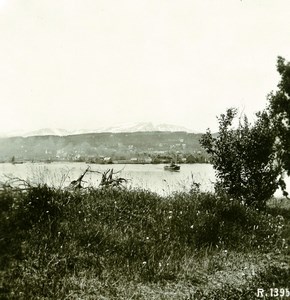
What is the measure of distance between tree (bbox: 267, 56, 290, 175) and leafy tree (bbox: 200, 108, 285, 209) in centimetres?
68

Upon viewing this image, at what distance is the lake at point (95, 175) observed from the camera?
11766 millimetres

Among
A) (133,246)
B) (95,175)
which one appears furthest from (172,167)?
(133,246)

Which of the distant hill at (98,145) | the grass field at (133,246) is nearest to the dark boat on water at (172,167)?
the distant hill at (98,145)

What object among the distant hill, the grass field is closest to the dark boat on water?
the distant hill

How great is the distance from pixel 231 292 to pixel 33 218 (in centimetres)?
506

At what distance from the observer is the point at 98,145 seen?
17078 millimetres

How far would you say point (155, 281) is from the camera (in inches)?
285

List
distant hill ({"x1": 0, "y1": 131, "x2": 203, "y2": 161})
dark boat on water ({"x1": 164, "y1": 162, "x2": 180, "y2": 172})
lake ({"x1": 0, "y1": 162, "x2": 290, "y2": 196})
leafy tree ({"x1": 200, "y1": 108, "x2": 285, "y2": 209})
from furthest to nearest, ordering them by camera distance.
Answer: dark boat on water ({"x1": 164, "y1": 162, "x2": 180, "y2": 172}) < leafy tree ({"x1": 200, "y1": 108, "x2": 285, "y2": 209}) < distant hill ({"x1": 0, "y1": 131, "x2": 203, "y2": 161}) < lake ({"x1": 0, "y1": 162, "x2": 290, "y2": 196})

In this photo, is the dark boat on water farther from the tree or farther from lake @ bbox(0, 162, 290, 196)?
the tree

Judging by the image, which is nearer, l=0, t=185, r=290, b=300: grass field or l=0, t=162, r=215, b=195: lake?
l=0, t=185, r=290, b=300: grass field

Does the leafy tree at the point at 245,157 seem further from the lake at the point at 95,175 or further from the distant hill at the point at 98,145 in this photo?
the distant hill at the point at 98,145

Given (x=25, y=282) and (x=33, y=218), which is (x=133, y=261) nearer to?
(x=25, y=282)

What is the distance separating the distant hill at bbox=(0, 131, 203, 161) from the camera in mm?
12678

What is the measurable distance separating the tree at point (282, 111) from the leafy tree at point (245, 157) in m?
0.68
